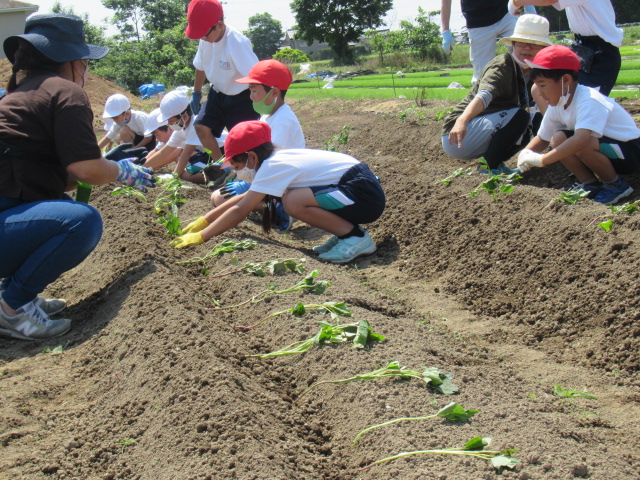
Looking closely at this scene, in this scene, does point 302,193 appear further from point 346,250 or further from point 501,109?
point 501,109

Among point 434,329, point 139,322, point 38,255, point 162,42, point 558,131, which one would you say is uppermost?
point 162,42

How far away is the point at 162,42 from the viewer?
1249 inches

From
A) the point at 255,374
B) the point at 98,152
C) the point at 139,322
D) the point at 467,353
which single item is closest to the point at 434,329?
the point at 467,353

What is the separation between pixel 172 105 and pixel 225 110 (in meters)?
0.62

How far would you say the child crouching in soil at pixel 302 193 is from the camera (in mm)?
4133

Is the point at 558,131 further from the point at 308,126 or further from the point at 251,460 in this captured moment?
the point at 308,126

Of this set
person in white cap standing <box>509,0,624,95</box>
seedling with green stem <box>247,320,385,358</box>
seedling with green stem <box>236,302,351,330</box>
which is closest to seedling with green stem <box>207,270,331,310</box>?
seedling with green stem <box>236,302,351,330</box>

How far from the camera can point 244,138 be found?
413 centimetres

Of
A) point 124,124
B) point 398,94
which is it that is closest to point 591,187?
point 124,124

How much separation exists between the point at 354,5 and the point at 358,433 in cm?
4836

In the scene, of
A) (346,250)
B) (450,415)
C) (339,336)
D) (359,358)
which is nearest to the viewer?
(450,415)

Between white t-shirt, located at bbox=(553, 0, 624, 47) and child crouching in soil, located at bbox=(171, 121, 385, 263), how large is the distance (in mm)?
2104

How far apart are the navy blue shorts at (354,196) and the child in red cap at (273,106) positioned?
2.08 feet

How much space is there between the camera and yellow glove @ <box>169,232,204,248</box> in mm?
4125
